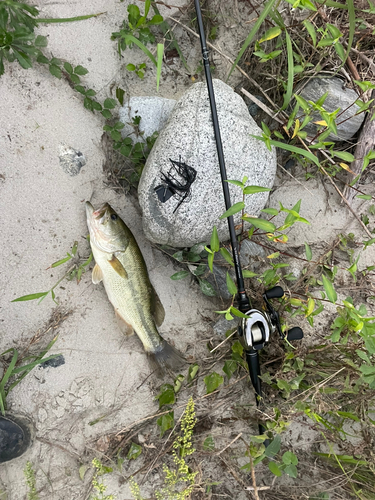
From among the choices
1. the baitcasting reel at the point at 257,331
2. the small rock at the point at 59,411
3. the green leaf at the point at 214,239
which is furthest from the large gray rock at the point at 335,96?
the small rock at the point at 59,411

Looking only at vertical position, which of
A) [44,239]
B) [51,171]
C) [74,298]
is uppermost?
[51,171]

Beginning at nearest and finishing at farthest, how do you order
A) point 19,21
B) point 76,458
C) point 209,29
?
point 19,21 → point 76,458 → point 209,29

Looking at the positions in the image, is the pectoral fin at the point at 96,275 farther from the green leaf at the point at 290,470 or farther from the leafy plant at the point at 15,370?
the green leaf at the point at 290,470

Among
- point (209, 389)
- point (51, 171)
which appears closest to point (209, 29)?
point (51, 171)

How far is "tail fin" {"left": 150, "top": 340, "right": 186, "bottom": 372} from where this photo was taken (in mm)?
3376

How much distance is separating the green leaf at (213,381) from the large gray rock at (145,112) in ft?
7.69

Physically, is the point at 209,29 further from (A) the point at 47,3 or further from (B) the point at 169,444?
(B) the point at 169,444

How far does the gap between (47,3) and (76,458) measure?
13.8ft

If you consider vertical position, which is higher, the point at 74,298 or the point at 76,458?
the point at 74,298

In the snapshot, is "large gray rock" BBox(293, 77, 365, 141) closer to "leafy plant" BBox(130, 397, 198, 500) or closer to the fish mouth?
the fish mouth

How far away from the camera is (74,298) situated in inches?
136

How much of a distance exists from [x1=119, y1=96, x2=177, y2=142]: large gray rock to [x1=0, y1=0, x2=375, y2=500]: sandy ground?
24cm

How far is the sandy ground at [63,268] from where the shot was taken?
330cm

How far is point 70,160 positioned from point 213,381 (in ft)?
7.98
